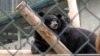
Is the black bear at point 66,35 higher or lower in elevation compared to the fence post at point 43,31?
lower

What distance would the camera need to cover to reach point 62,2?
20.6ft

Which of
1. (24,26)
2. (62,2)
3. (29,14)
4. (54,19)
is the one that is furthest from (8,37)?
(29,14)

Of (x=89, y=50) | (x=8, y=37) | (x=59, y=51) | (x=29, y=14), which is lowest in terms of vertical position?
(x=8, y=37)

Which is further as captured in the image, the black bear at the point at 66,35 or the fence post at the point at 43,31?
the black bear at the point at 66,35

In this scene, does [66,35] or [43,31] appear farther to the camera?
[66,35]

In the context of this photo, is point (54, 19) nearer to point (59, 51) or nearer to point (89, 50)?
point (89, 50)

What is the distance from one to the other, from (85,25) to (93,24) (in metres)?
0.13

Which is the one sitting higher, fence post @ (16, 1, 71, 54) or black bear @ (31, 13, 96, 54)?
fence post @ (16, 1, 71, 54)

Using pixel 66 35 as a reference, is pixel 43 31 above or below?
above

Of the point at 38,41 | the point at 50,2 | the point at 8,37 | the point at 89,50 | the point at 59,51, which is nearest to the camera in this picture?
the point at 59,51

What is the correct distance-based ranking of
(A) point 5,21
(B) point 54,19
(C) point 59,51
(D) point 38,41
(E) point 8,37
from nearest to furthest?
(C) point 59,51
(D) point 38,41
(B) point 54,19
(A) point 5,21
(E) point 8,37

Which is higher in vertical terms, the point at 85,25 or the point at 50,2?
the point at 50,2

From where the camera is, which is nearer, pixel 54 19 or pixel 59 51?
pixel 59 51

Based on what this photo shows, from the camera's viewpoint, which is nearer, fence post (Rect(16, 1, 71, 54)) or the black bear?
fence post (Rect(16, 1, 71, 54))
